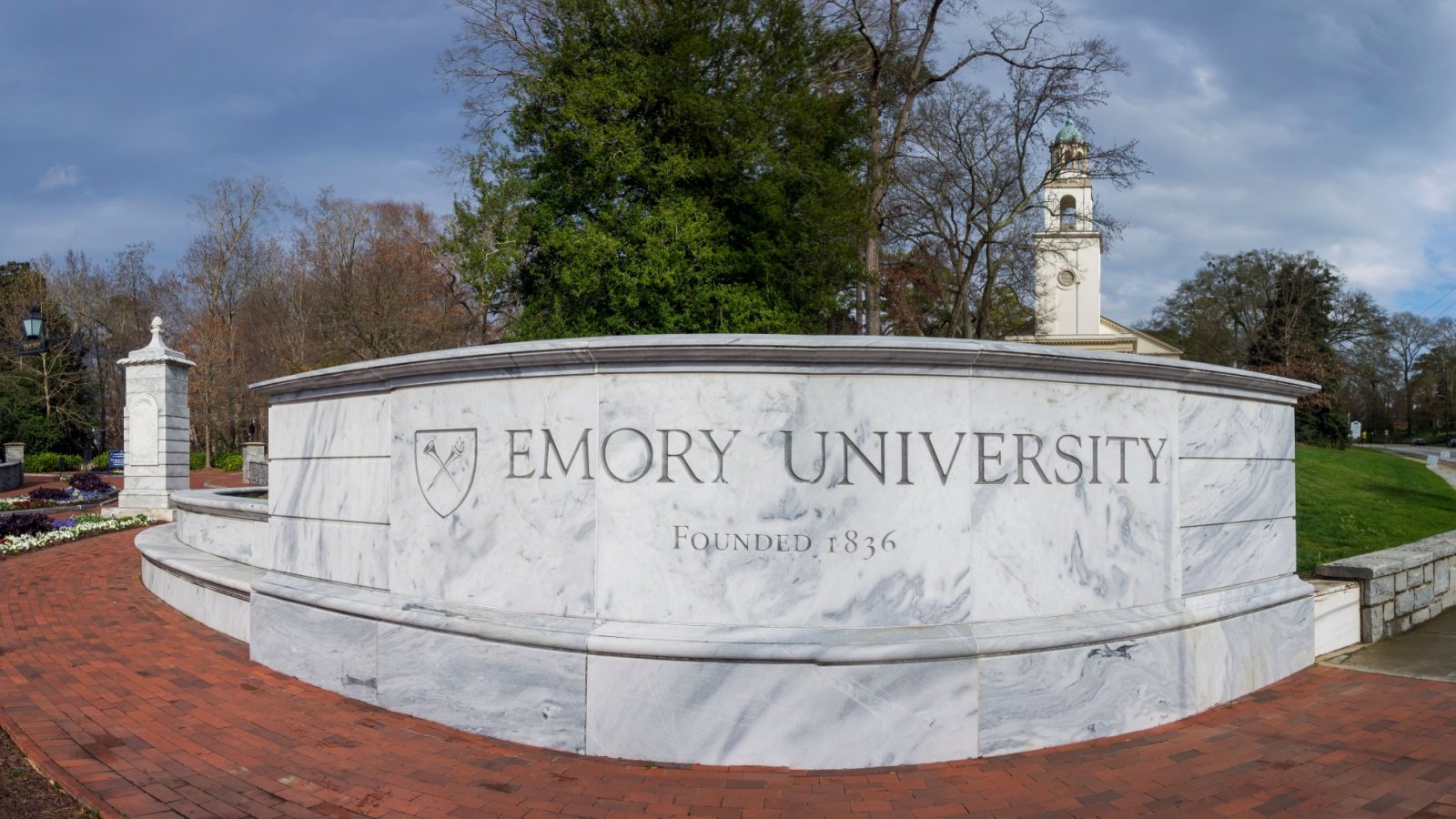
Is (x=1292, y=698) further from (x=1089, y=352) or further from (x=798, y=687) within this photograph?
(x=798, y=687)

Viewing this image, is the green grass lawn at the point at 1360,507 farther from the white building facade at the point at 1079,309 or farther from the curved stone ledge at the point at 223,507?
the white building facade at the point at 1079,309

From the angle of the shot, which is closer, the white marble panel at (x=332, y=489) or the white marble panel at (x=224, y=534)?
the white marble panel at (x=332, y=489)

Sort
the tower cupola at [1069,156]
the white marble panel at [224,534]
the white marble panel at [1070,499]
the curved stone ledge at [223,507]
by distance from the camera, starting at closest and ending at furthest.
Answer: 1. the white marble panel at [1070,499]
2. the curved stone ledge at [223,507]
3. the white marble panel at [224,534]
4. the tower cupola at [1069,156]

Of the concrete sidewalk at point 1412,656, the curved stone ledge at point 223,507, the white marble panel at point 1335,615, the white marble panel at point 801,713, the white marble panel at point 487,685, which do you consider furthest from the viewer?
the curved stone ledge at point 223,507

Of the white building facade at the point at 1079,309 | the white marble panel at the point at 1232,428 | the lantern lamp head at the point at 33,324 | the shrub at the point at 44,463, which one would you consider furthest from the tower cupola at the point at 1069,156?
the shrub at the point at 44,463

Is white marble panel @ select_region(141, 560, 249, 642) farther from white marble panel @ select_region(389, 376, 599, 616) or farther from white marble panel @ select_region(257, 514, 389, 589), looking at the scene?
white marble panel @ select_region(389, 376, 599, 616)

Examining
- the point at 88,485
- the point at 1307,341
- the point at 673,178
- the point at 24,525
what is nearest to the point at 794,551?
the point at 673,178

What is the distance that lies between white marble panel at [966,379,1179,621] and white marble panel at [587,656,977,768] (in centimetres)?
56

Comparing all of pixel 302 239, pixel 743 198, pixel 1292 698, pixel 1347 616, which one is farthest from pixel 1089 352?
pixel 302 239

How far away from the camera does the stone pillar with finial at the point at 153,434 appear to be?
16938 mm

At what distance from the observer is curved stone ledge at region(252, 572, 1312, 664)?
4.17m

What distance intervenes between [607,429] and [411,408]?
1490mm

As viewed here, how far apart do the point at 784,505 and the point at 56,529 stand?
48.8 ft

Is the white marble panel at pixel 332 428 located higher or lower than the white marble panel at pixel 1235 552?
higher
